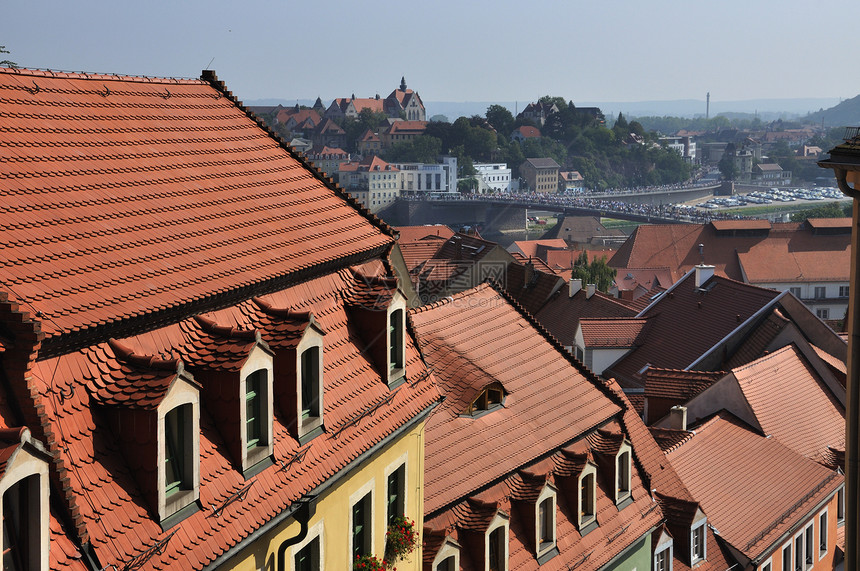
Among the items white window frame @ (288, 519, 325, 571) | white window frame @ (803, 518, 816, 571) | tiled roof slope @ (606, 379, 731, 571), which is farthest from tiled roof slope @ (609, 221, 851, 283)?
white window frame @ (288, 519, 325, 571)

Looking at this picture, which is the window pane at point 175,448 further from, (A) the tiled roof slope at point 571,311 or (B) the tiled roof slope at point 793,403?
(A) the tiled roof slope at point 571,311

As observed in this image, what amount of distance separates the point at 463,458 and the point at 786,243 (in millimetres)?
84082

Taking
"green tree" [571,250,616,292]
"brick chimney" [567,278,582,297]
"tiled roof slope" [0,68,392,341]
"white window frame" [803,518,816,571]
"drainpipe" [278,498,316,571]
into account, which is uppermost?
"tiled roof slope" [0,68,392,341]

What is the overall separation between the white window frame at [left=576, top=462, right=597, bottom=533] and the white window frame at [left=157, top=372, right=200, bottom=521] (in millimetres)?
9783

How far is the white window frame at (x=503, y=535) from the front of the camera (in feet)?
50.3

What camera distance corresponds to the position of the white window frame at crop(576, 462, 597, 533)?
1767 cm

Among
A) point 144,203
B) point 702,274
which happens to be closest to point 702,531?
point 144,203

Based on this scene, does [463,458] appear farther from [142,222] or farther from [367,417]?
[142,222]

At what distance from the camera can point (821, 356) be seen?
3450cm

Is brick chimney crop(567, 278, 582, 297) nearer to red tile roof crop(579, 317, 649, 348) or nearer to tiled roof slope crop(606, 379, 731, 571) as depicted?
red tile roof crop(579, 317, 649, 348)

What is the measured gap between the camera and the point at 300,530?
10.5m

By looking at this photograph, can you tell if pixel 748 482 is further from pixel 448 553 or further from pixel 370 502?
pixel 370 502

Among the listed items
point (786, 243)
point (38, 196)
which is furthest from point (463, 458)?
point (786, 243)

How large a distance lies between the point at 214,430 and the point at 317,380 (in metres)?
1.72
